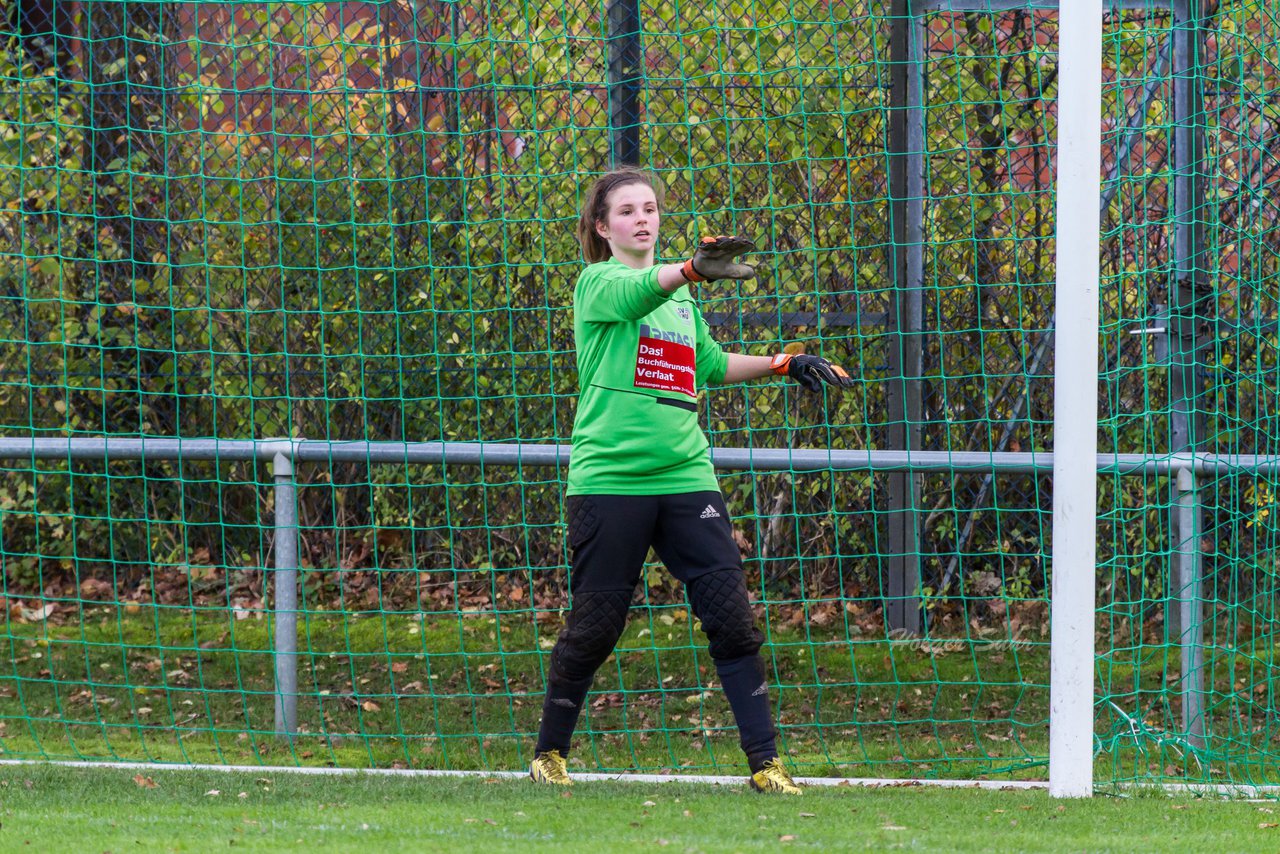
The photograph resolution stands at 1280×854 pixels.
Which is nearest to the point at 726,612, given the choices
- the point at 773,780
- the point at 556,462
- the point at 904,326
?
the point at 773,780

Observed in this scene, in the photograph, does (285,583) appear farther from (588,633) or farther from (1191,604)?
(1191,604)

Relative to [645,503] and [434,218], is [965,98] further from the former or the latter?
[645,503]

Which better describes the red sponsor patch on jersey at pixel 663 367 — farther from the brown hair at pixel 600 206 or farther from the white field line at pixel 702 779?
the white field line at pixel 702 779

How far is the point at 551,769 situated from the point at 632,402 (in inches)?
42.9

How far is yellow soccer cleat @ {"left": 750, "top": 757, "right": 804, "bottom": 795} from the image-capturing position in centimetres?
405

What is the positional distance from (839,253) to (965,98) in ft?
2.72

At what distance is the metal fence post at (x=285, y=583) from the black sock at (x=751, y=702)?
164 cm

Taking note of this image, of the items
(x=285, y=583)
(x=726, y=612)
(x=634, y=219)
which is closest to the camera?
(x=726, y=612)

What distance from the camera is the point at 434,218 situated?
650 centimetres

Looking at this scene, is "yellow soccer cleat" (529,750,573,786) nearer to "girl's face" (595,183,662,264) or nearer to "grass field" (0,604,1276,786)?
"grass field" (0,604,1276,786)

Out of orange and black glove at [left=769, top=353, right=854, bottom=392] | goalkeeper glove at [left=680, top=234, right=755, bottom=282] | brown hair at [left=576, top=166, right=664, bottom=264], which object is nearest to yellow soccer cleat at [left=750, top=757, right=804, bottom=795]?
orange and black glove at [left=769, top=353, right=854, bottom=392]

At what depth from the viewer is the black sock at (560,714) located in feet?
13.7

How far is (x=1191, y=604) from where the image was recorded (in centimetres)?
484

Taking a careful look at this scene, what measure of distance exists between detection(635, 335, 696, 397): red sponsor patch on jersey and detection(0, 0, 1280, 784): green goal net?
65.7 inches
